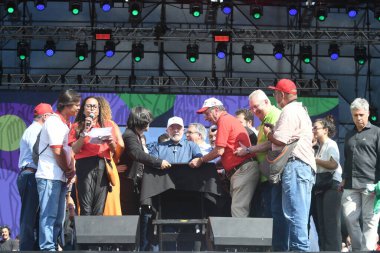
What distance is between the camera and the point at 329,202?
283 inches

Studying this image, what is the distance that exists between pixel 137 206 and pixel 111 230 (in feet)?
4.10

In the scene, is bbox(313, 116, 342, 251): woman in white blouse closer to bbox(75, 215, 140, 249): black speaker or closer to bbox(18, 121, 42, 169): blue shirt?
bbox(75, 215, 140, 249): black speaker

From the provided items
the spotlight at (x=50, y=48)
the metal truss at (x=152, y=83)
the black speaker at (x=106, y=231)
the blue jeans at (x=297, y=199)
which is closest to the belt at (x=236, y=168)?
the blue jeans at (x=297, y=199)

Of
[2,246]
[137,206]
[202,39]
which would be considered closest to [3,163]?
[2,246]

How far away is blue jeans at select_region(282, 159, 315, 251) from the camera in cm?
616

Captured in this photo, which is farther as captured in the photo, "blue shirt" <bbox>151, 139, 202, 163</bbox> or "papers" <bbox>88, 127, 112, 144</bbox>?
"blue shirt" <bbox>151, 139, 202, 163</bbox>

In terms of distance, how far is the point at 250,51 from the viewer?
53.3 ft

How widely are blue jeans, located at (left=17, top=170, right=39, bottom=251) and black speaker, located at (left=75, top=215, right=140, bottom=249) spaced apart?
71 centimetres

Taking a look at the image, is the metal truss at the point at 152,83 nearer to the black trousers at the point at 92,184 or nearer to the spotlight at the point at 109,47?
the spotlight at the point at 109,47

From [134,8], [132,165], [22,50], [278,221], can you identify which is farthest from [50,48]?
[278,221]

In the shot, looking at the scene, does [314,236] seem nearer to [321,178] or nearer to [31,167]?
[321,178]

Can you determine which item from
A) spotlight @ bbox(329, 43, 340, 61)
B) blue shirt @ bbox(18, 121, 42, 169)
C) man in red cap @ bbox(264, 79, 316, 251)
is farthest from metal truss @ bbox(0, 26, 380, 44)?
man in red cap @ bbox(264, 79, 316, 251)

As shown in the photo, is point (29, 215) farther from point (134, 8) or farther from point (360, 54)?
point (360, 54)

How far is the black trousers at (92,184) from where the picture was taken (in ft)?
21.5
